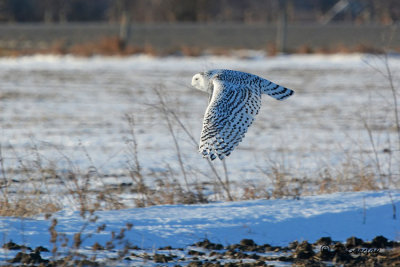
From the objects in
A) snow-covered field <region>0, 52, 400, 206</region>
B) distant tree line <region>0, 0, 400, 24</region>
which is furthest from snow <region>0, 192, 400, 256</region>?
distant tree line <region>0, 0, 400, 24</region>

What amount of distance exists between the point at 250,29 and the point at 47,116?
23271 millimetres

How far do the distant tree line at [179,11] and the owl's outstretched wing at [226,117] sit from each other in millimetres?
38773

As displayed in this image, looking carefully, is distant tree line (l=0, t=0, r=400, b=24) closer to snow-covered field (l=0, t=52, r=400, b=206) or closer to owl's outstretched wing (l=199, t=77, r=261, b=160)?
snow-covered field (l=0, t=52, r=400, b=206)

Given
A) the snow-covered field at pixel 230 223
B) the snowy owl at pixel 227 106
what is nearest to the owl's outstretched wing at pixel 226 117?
the snowy owl at pixel 227 106

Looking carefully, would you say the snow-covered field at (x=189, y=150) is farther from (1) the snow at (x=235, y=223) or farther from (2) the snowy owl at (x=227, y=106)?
(2) the snowy owl at (x=227, y=106)

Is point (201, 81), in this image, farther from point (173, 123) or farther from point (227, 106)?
point (173, 123)

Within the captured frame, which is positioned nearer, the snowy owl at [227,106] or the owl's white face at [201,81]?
the snowy owl at [227,106]

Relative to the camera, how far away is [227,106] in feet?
20.1

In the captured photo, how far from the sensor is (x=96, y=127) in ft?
41.1

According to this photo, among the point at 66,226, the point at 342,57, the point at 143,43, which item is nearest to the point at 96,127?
the point at 66,226

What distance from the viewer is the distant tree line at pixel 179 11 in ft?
152

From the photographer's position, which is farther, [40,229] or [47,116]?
[47,116]

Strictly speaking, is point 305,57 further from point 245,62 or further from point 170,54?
point 170,54

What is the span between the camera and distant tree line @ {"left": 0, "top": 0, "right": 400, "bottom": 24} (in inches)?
1825
